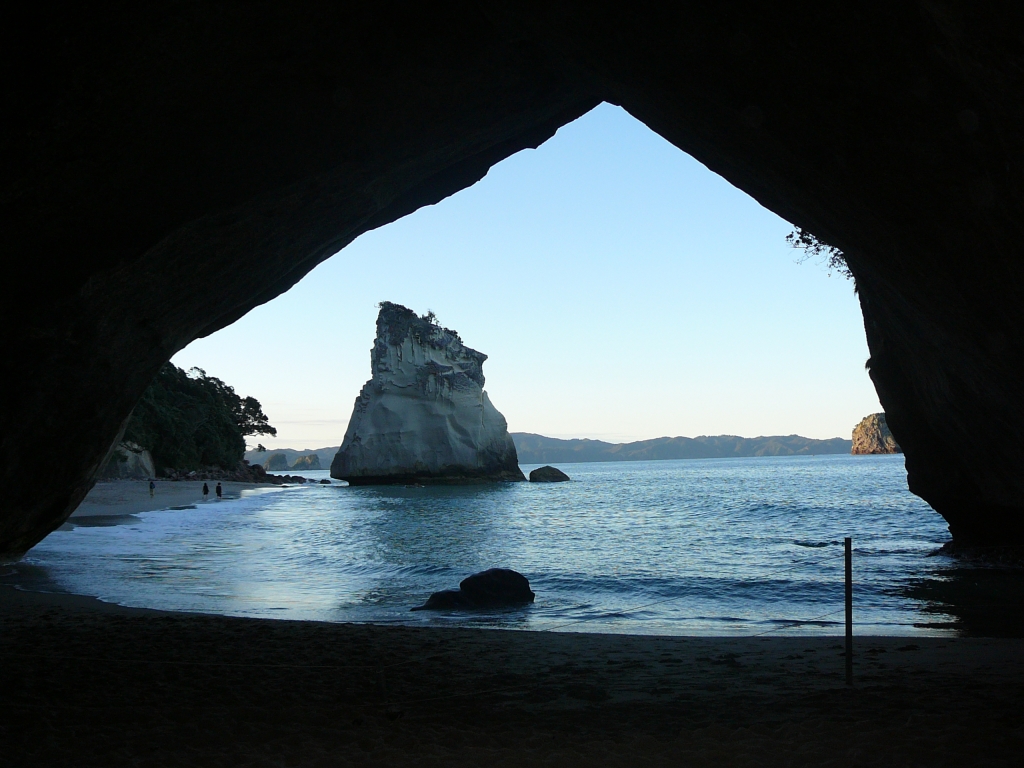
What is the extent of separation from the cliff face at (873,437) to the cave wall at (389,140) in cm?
17514

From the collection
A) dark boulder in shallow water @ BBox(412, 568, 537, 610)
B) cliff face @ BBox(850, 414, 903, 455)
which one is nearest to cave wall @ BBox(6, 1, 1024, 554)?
dark boulder in shallow water @ BBox(412, 568, 537, 610)

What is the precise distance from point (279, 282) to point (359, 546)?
1515 centimetres

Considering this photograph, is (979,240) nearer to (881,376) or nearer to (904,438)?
(881,376)

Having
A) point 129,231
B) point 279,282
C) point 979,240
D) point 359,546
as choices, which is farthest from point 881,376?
point 359,546

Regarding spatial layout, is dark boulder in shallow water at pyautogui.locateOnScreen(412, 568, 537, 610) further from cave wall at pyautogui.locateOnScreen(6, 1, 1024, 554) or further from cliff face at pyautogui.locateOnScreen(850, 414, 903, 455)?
cliff face at pyautogui.locateOnScreen(850, 414, 903, 455)

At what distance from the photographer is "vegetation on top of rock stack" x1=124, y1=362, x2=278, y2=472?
58200 millimetres

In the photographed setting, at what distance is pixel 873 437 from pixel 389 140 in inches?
7532

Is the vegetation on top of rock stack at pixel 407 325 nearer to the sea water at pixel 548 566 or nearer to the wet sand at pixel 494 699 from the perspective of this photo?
the sea water at pixel 548 566

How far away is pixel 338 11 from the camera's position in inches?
272

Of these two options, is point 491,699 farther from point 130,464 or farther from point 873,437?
point 873,437

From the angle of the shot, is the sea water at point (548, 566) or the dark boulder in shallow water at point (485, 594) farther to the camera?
the dark boulder in shallow water at point (485, 594)

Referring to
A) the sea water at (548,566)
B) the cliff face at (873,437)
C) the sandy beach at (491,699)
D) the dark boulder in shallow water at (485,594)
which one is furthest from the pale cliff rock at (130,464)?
the cliff face at (873,437)

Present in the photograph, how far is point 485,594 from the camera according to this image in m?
13.4

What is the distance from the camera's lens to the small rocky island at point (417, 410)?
6869cm
